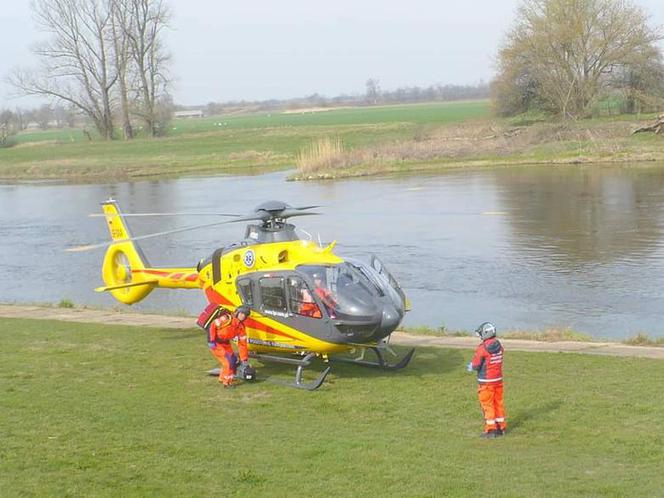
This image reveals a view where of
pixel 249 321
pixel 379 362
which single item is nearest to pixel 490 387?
pixel 379 362

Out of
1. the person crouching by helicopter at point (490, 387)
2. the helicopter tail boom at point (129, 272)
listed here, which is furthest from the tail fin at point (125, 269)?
the person crouching by helicopter at point (490, 387)

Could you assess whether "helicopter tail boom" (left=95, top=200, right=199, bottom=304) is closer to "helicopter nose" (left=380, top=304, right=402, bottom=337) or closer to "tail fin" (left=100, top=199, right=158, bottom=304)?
"tail fin" (left=100, top=199, right=158, bottom=304)

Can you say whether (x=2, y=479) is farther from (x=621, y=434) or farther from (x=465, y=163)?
(x=465, y=163)

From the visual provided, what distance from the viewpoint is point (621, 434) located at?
10.8 metres

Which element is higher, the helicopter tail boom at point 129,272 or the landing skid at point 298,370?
the helicopter tail boom at point 129,272

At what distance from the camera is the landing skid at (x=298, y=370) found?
44.3ft

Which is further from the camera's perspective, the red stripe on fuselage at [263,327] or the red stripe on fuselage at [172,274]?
the red stripe on fuselage at [172,274]

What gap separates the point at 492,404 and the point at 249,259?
17.8 feet

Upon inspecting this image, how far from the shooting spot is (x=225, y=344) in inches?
548

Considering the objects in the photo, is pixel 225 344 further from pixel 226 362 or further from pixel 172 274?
pixel 172 274

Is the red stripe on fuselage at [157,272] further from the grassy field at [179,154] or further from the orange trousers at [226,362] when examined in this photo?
the grassy field at [179,154]

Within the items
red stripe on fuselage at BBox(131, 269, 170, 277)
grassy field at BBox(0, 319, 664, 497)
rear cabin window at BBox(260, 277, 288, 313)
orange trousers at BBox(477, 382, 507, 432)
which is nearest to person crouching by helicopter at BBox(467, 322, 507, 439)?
orange trousers at BBox(477, 382, 507, 432)

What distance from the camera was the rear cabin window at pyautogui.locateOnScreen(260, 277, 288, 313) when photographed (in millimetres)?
14156

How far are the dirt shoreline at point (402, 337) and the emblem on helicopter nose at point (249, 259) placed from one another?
4.07 meters
